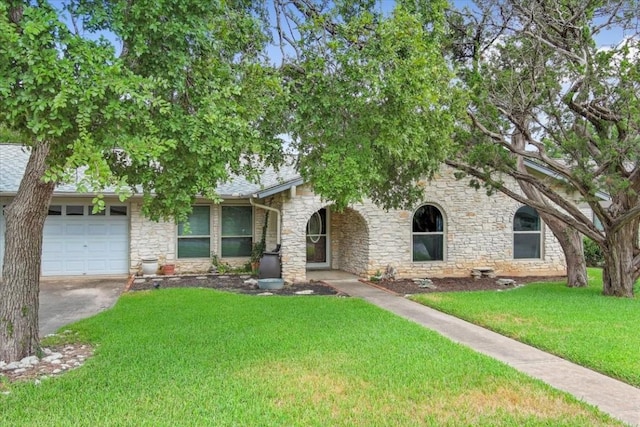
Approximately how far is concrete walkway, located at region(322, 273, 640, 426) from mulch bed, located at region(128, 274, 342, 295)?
108 inches

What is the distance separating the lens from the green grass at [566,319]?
6.36 meters

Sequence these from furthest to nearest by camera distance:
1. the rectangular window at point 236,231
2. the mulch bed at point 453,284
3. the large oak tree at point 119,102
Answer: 1. the rectangular window at point 236,231
2. the mulch bed at point 453,284
3. the large oak tree at point 119,102

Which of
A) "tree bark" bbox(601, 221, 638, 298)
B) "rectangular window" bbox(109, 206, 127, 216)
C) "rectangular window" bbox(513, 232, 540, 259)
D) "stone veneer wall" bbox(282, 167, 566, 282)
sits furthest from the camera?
"rectangular window" bbox(513, 232, 540, 259)

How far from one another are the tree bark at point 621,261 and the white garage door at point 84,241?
14.1 m

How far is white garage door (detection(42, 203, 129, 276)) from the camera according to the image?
14.8 meters

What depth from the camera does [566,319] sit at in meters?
8.61

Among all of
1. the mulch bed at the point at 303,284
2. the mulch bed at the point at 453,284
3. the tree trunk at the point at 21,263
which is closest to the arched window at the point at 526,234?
the mulch bed at the point at 453,284

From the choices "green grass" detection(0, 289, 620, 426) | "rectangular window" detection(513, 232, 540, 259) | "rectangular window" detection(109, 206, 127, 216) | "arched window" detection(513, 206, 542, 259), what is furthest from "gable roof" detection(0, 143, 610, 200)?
"green grass" detection(0, 289, 620, 426)

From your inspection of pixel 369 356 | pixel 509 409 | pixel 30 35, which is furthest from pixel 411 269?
pixel 30 35

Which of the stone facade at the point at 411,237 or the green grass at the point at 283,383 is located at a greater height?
the stone facade at the point at 411,237

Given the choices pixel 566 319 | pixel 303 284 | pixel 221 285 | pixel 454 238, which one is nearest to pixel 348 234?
pixel 303 284

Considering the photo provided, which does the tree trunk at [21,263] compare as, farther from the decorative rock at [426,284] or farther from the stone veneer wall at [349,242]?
the decorative rock at [426,284]

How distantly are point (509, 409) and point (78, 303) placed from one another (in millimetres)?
9449

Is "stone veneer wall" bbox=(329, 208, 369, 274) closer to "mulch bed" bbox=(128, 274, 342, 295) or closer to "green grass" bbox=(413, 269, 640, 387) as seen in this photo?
"mulch bed" bbox=(128, 274, 342, 295)
